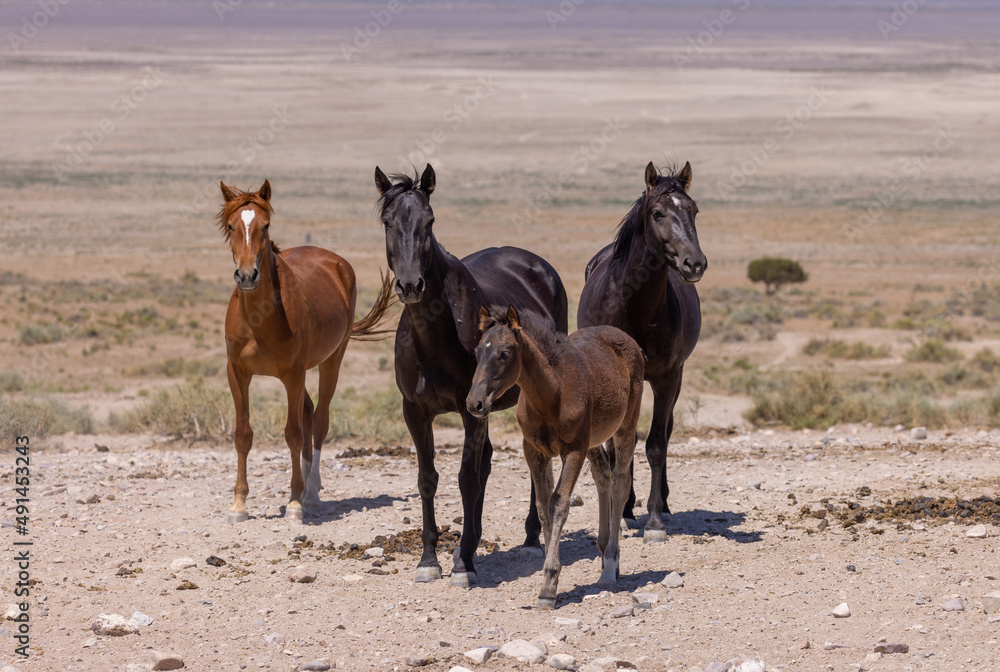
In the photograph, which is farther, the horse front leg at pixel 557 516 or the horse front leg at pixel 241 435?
the horse front leg at pixel 241 435

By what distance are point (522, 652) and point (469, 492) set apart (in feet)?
5.36

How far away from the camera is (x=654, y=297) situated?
846cm

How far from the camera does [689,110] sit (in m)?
93.9

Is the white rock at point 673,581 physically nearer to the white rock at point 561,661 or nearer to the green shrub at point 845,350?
the white rock at point 561,661

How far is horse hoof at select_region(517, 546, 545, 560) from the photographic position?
8.07 meters

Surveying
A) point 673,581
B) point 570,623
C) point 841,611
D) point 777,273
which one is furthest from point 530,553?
point 777,273

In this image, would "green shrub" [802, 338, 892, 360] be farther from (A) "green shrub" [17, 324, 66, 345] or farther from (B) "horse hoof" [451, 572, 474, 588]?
(B) "horse hoof" [451, 572, 474, 588]

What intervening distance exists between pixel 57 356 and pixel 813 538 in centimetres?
1801

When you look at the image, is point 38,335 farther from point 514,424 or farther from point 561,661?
point 561,661

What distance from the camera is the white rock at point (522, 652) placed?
598cm

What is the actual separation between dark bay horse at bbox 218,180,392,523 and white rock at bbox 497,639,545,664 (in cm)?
333

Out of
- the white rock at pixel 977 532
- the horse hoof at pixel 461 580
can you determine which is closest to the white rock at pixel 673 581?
the horse hoof at pixel 461 580

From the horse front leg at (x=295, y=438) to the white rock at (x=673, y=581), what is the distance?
3.15 metres

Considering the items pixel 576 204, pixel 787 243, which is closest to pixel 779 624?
pixel 787 243
